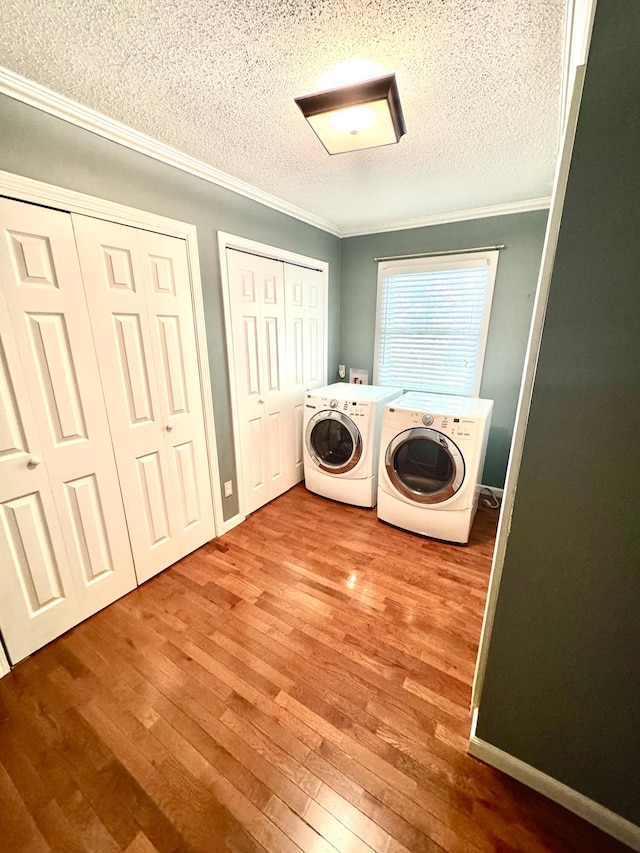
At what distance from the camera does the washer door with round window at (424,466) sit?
214cm

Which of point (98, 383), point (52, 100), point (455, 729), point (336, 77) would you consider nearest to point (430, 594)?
point (455, 729)

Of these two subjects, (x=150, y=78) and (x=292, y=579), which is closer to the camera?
(x=150, y=78)

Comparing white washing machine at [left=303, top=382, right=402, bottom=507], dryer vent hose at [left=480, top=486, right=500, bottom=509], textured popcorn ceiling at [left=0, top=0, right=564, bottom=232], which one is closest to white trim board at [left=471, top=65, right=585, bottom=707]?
textured popcorn ceiling at [left=0, top=0, right=564, bottom=232]

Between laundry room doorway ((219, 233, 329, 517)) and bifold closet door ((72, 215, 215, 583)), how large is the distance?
35 cm

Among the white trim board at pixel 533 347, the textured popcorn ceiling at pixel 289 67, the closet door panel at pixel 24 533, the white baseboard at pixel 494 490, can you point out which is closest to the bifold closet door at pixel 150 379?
the closet door panel at pixel 24 533

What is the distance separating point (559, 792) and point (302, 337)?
2.87 metres

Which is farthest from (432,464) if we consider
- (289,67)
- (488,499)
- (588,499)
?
(289,67)

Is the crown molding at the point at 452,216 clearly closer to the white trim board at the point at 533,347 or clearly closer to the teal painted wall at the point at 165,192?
the teal painted wall at the point at 165,192

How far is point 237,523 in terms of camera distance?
252 centimetres

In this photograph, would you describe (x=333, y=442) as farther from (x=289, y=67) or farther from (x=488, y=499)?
(x=289, y=67)

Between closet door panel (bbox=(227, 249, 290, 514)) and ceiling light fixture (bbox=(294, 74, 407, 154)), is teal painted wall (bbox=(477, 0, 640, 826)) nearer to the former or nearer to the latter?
ceiling light fixture (bbox=(294, 74, 407, 154))

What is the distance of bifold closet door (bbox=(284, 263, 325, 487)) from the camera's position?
8.92ft

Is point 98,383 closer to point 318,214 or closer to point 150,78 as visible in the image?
point 150,78

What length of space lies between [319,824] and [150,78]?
2621 millimetres
